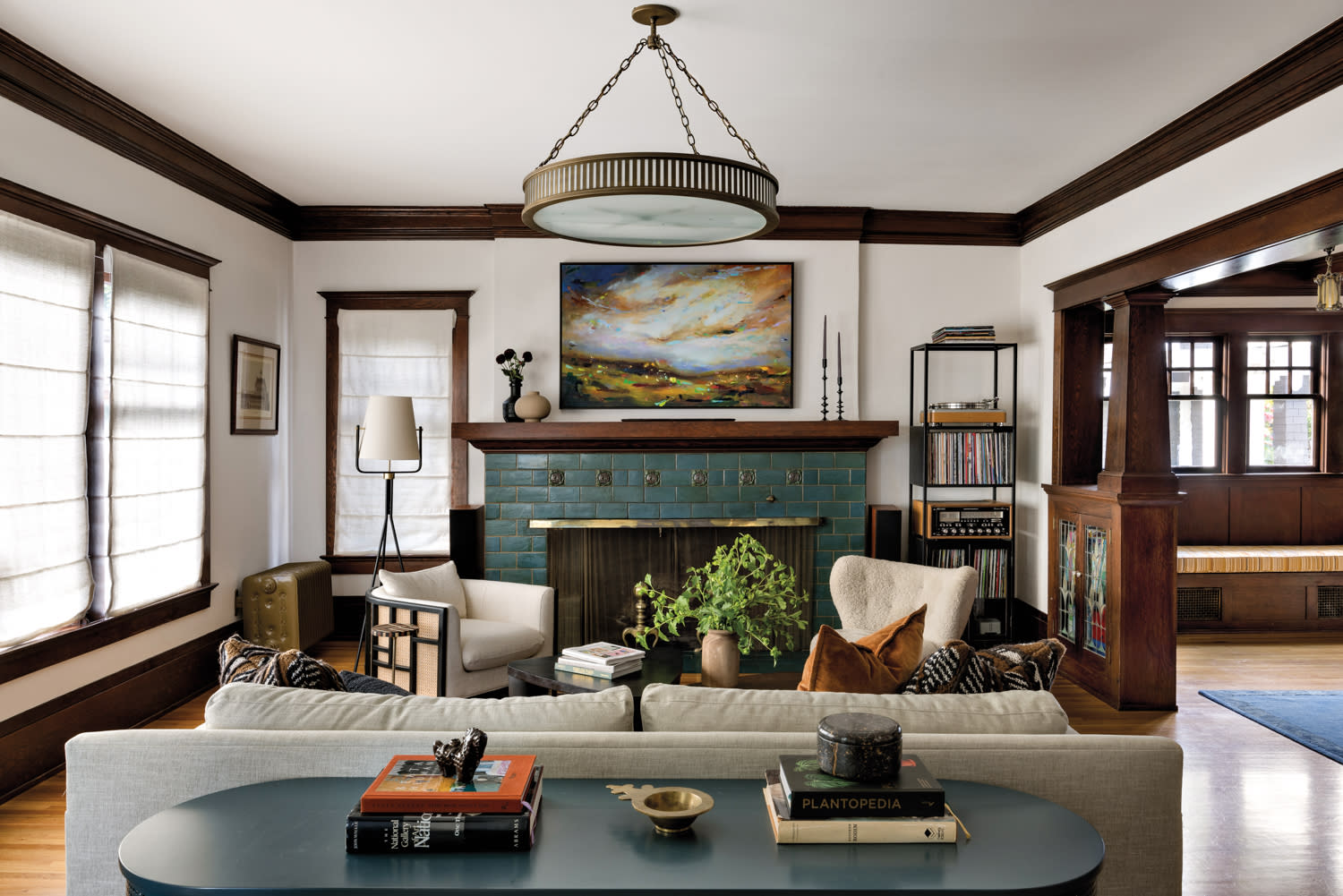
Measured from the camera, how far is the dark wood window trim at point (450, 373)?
554 cm

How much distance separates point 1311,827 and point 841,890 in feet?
9.03

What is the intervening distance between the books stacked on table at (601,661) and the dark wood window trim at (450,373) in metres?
2.33

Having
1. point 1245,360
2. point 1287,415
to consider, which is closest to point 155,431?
point 1245,360

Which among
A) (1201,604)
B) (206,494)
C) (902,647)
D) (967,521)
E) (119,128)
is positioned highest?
(119,128)

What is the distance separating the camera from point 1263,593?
591cm

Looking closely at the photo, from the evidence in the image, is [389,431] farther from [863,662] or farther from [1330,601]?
[1330,601]

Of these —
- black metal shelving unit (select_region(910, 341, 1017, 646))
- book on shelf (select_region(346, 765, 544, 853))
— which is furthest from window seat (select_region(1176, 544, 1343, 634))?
book on shelf (select_region(346, 765, 544, 853))

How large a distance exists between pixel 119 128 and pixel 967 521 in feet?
15.7

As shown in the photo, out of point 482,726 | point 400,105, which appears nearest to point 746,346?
point 400,105

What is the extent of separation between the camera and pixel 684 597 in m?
3.12

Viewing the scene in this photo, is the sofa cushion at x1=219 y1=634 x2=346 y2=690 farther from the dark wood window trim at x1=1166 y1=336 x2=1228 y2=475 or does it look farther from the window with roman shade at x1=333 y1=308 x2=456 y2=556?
the dark wood window trim at x1=1166 y1=336 x2=1228 y2=475

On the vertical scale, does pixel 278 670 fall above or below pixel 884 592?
above

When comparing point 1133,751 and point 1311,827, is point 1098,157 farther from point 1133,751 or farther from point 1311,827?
point 1133,751

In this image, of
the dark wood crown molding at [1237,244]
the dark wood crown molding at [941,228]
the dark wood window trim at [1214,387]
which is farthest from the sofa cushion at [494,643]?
the dark wood window trim at [1214,387]
